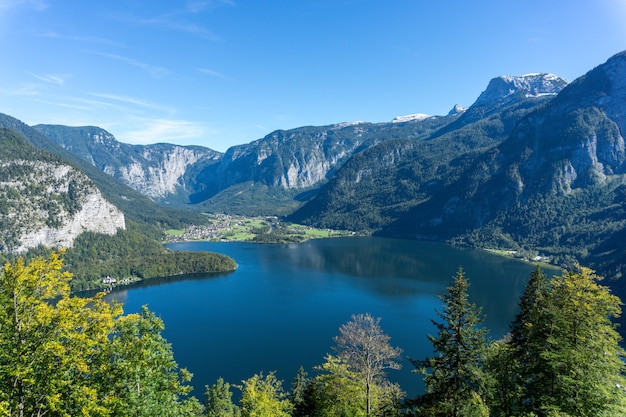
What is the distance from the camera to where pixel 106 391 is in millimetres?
13898

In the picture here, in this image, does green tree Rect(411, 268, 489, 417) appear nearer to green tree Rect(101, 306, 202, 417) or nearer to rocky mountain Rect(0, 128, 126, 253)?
green tree Rect(101, 306, 202, 417)

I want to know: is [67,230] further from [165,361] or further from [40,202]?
[165,361]

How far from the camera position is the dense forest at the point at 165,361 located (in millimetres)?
11773

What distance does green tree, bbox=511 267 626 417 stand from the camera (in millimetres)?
15586

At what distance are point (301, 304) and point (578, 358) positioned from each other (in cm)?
9375

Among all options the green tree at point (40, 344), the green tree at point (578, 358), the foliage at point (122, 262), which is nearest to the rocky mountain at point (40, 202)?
the foliage at point (122, 262)

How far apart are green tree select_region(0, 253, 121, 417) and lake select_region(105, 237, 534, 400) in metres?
52.8

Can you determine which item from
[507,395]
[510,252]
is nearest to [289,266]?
[510,252]

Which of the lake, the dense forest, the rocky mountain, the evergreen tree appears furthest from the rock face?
the evergreen tree

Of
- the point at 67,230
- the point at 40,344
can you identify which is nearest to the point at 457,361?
the point at 40,344

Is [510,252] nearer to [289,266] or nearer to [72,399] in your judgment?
[289,266]

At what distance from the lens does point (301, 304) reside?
10669cm

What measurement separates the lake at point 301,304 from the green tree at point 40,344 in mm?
52808

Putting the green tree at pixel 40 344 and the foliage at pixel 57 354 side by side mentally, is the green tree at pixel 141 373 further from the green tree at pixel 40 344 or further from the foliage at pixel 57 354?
the green tree at pixel 40 344
